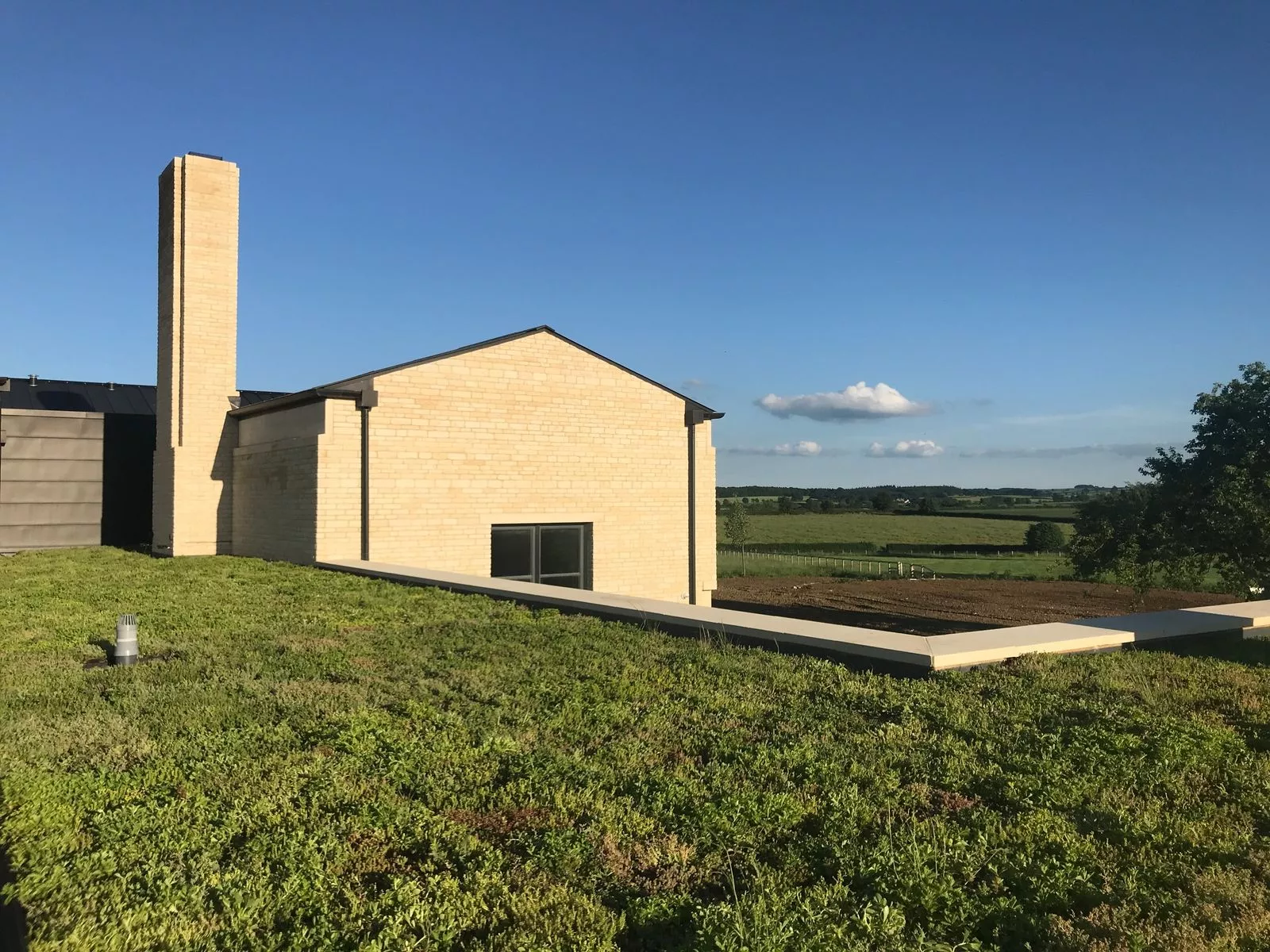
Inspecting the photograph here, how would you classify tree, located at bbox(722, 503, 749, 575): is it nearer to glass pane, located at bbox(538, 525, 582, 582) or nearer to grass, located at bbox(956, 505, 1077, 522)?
glass pane, located at bbox(538, 525, 582, 582)

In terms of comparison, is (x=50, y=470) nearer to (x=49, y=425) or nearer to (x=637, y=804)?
(x=49, y=425)

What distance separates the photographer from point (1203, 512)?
19.0 m

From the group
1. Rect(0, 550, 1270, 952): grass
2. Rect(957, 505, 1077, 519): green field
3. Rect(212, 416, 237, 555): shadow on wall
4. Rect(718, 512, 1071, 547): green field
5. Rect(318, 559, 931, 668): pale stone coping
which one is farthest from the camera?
Rect(957, 505, 1077, 519): green field

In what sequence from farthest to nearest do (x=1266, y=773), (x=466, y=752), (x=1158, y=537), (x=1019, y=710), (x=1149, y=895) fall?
(x=1158, y=537) < (x=1019, y=710) < (x=466, y=752) < (x=1266, y=773) < (x=1149, y=895)

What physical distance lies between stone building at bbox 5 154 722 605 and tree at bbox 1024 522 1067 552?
50.3 m

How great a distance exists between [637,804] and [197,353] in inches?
763

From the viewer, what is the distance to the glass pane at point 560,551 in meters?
19.0

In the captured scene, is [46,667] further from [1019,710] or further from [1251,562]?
[1251,562]

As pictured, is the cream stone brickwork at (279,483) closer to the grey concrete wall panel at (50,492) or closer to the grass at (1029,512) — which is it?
the grey concrete wall panel at (50,492)

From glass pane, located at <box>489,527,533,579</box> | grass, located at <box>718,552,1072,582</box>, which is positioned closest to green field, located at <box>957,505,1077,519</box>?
grass, located at <box>718,552,1072,582</box>

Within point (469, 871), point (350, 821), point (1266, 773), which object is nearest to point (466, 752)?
point (350, 821)

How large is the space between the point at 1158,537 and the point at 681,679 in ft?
59.7

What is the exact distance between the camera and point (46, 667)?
7766 mm

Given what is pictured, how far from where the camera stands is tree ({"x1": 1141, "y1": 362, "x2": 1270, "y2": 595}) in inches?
714
